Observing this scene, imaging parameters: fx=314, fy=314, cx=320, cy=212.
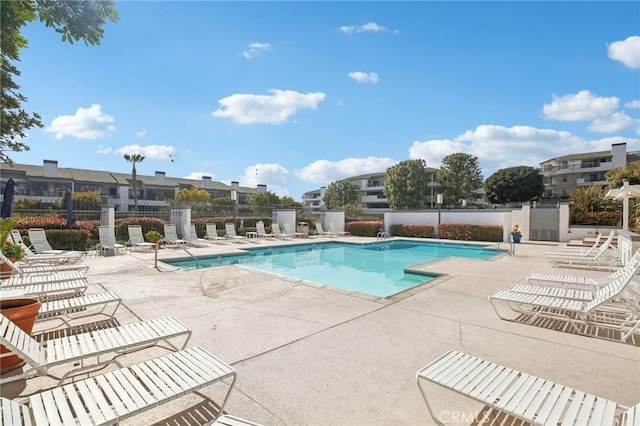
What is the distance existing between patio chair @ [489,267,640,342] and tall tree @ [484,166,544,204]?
48.3 m

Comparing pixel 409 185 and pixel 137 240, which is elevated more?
pixel 409 185

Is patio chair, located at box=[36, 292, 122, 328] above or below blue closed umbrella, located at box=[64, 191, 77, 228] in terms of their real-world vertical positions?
below

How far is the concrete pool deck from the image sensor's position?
2.46 m

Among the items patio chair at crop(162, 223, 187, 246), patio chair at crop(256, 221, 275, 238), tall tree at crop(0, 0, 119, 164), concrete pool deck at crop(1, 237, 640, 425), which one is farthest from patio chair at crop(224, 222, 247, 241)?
tall tree at crop(0, 0, 119, 164)

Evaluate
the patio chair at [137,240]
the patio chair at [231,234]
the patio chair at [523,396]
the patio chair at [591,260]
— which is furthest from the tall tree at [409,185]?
the patio chair at [523,396]

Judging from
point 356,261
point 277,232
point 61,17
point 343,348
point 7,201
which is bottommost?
point 356,261

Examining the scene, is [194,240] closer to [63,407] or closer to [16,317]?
[16,317]

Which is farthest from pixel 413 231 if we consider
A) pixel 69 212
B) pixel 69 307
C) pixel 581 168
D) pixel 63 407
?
pixel 581 168

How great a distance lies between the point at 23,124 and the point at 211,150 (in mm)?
8215

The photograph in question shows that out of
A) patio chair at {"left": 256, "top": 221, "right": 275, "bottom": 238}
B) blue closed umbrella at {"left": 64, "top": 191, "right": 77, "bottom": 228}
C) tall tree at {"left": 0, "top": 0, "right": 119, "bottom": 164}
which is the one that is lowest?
patio chair at {"left": 256, "top": 221, "right": 275, "bottom": 238}

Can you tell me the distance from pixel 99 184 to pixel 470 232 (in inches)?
1627

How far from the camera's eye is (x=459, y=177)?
40656 millimetres

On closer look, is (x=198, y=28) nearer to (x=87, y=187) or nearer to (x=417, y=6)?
(x=417, y=6)

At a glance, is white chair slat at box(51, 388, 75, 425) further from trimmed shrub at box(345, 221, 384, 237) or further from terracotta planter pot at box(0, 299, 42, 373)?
trimmed shrub at box(345, 221, 384, 237)
